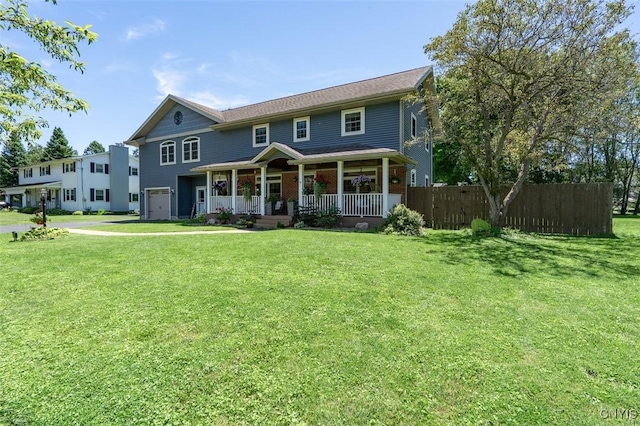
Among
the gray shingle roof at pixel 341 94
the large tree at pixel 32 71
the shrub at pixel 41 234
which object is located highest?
the gray shingle roof at pixel 341 94

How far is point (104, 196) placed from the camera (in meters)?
33.2

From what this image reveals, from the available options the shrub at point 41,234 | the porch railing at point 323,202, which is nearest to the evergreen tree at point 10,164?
the shrub at point 41,234

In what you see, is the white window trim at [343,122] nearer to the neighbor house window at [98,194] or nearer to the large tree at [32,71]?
the large tree at [32,71]

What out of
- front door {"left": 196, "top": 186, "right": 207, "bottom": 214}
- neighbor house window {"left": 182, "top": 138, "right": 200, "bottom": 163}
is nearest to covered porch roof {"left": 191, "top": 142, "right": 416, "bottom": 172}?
neighbor house window {"left": 182, "top": 138, "right": 200, "bottom": 163}

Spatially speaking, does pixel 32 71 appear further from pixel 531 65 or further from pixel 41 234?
pixel 531 65

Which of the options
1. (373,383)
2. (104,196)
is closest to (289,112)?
(373,383)

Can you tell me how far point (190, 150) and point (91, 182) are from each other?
60.3 ft

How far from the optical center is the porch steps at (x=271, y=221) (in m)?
14.1

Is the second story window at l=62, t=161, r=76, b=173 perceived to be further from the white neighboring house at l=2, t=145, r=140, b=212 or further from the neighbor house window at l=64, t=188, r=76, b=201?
the neighbor house window at l=64, t=188, r=76, b=201

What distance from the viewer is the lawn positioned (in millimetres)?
2336

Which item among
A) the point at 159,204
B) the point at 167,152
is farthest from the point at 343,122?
the point at 159,204

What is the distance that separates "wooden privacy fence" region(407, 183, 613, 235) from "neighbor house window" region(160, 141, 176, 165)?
16.3 meters

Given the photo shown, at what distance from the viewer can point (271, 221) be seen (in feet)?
48.0

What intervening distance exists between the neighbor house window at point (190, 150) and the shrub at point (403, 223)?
14381 mm
